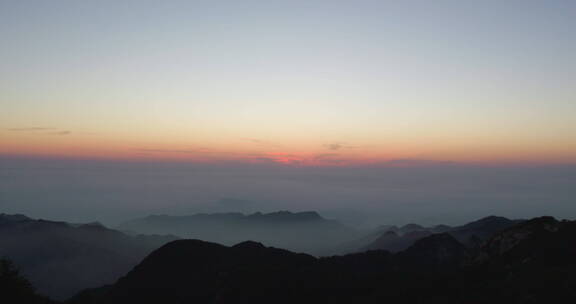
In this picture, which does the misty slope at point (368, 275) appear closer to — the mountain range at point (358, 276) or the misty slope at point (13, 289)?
the mountain range at point (358, 276)

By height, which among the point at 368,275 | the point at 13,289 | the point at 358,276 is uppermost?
the point at 13,289

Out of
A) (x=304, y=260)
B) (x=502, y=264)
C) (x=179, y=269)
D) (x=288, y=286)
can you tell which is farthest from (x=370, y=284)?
(x=179, y=269)

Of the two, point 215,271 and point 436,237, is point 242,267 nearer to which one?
point 215,271

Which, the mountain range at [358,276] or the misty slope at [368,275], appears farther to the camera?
the misty slope at [368,275]

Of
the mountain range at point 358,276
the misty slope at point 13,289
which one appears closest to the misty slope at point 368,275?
the mountain range at point 358,276

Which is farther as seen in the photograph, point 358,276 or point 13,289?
point 358,276

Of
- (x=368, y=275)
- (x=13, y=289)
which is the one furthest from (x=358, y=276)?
(x=13, y=289)

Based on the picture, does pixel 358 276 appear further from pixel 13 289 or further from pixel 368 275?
pixel 13 289

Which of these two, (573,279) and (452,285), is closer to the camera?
(573,279)

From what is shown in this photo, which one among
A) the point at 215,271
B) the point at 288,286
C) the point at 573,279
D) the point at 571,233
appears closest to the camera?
the point at 573,279
